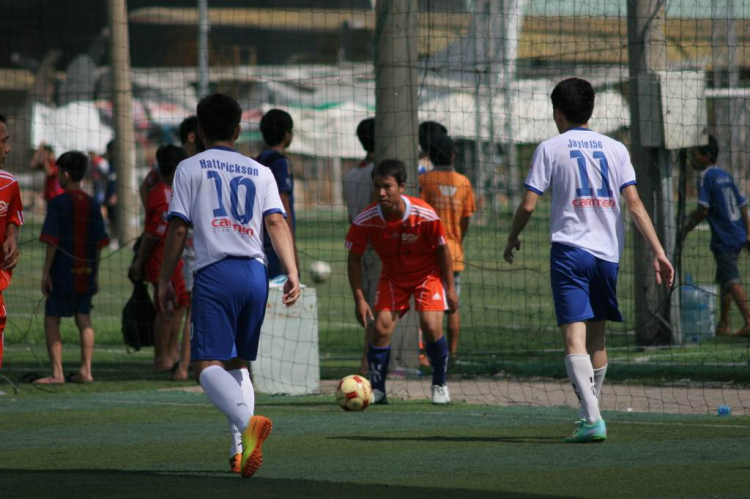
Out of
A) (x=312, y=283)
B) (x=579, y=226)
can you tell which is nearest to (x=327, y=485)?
(x=579, y=226)

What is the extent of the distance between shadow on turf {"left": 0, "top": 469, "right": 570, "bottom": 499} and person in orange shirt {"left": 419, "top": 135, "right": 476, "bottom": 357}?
19.5ft

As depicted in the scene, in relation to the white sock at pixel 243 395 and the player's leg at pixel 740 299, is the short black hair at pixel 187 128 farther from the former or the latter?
the player's leg at pixel 740 299

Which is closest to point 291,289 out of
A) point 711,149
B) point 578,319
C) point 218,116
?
point 218,116

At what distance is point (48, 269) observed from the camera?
11273 mm

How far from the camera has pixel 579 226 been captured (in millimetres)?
7570

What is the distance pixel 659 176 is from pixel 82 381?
5968 mm

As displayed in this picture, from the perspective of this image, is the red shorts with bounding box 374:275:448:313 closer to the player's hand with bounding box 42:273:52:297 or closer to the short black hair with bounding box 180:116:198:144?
the short black hair with bounding box 180:116:198:144

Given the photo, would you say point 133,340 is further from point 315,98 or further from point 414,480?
point 315,98

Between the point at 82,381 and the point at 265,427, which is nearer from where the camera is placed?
the point at 265,427

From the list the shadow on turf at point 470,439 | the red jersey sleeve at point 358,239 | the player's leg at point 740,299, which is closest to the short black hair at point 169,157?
the red jersey sleeve at point 358,239

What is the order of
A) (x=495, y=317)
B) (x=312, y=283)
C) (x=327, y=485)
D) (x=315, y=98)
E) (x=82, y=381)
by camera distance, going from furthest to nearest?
(x=315, y=98) → (x=312, y=283) → (x=495, y=317) → (x=82, y=381) → (x=327, y=485)

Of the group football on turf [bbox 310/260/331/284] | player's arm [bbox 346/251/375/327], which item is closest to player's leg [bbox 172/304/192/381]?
player's arm [bbox 346/251/375/327]

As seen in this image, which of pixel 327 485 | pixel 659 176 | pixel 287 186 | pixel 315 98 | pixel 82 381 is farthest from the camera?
pixel 315 98

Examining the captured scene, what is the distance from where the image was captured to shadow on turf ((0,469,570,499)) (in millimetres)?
5738
